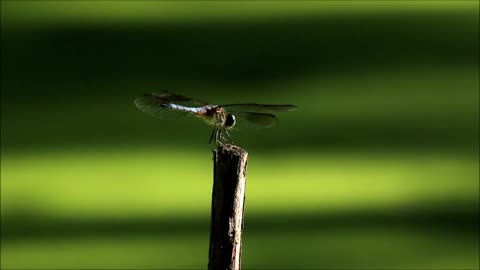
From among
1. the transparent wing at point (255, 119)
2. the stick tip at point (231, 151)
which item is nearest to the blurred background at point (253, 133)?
the transparent wing at point (255, 119)

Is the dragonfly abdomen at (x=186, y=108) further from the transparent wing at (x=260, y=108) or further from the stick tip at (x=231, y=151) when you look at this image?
the stick tip at (x=231, y=151)

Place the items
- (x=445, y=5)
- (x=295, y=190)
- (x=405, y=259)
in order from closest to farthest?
(x=405, y=259)
(x=295, y=190)
(x=445, y=5)

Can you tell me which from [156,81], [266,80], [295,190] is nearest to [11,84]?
[156,81]

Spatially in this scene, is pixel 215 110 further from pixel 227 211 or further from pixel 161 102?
pixel 227 211

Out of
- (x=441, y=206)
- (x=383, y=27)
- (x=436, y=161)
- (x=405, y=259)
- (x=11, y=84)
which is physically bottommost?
(x=405, y=259)

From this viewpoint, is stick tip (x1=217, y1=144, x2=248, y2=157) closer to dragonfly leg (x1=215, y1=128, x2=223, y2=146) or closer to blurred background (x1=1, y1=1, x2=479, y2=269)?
dragonfly leg (x1=215, y1=128, x2=223, y2=146)

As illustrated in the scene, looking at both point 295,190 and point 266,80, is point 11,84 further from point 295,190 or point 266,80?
point 295,190

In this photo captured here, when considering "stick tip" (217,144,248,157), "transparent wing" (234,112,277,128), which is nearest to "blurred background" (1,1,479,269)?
"transparent wing" (234,112,277,128)
